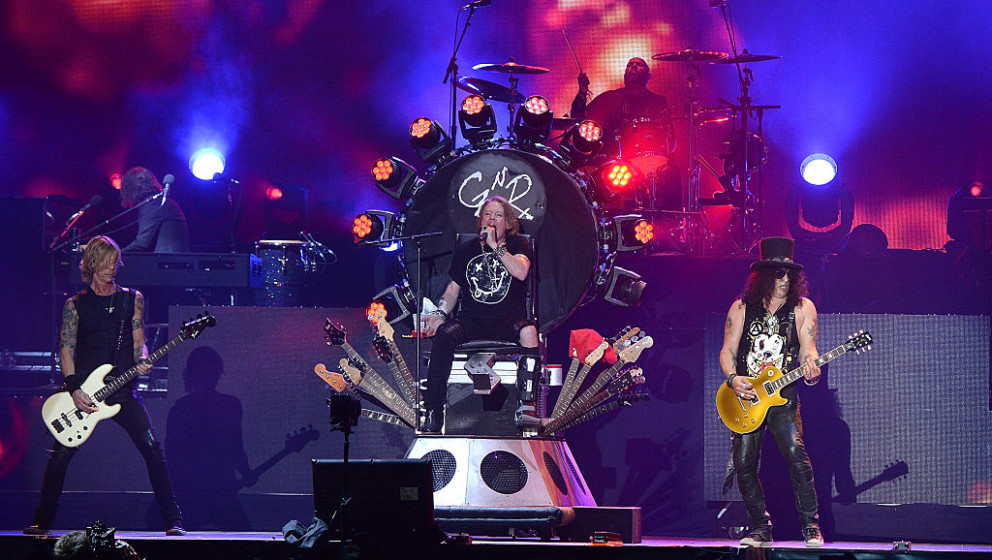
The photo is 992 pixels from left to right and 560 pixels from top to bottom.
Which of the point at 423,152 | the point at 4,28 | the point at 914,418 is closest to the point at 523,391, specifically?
the point at 423,152

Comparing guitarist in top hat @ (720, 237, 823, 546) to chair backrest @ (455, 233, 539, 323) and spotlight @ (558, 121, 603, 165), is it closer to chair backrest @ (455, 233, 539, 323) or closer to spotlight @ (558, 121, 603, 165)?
chair backrest @ (455, 233, 539, 323)

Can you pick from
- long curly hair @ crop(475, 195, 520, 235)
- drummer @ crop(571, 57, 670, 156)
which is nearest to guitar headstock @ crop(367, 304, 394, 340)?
long curly hair @ crop(475, 195, 520, 235)

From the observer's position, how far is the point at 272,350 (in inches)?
408

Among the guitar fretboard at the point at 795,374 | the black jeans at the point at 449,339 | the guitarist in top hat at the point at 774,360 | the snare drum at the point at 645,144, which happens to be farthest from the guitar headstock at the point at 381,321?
the snare drum at the point at 645,144

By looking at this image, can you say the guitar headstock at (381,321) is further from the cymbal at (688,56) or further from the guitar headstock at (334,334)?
the cymbal at (688,56)

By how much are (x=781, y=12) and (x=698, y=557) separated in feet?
29.4

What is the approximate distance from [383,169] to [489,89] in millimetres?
2268

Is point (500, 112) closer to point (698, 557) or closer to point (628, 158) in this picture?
point (628, 158)

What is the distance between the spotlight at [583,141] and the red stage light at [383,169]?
135 centimetres

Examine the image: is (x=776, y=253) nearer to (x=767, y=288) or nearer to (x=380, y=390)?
(x=767, y=288)

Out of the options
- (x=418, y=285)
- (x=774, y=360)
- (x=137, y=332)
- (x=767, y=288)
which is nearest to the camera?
(x=774, y=360)

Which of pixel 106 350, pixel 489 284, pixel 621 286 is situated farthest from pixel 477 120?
pixel 106 350

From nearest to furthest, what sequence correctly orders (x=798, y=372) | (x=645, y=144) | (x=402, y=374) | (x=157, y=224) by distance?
(x=798, y=372) < (x=402, y=374) < (x=157, y=224) < (x=645, y=144)

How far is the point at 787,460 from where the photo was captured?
7699mm
